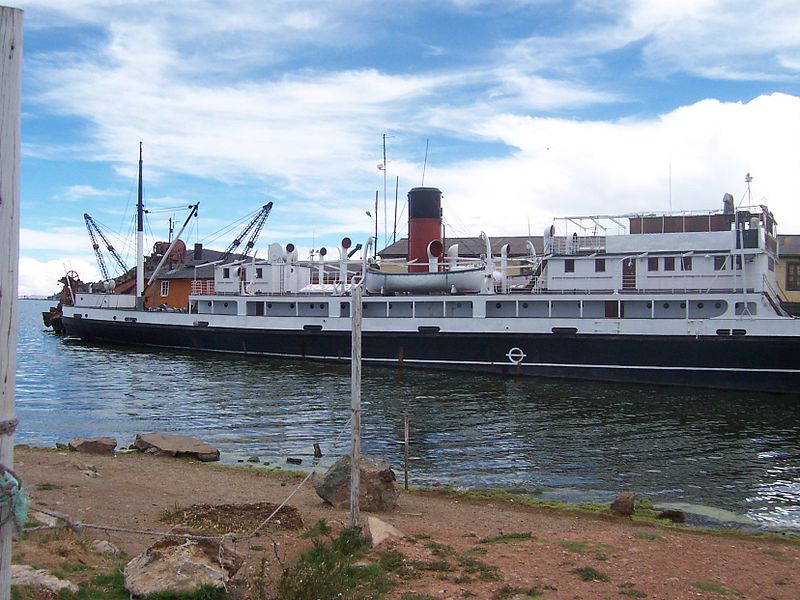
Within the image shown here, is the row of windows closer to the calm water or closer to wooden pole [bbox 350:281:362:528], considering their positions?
the calm water

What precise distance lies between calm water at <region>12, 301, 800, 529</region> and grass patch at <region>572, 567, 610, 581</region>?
642 cm

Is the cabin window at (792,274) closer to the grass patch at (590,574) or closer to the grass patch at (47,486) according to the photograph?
the grass patch at (590,574)

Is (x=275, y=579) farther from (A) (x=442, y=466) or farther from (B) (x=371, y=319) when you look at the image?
(B) (x=371, y=319)

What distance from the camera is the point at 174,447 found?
17297 millimetres

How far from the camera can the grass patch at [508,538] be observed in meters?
10.2

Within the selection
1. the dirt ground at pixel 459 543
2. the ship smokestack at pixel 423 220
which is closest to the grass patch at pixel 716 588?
the dirt ground at pixel 459 543

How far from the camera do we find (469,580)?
8219mm

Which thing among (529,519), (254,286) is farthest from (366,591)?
(254,286)

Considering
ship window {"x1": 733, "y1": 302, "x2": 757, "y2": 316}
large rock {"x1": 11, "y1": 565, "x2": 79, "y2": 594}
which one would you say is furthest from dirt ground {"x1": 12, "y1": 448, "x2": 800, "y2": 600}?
ship window {"x1": 733, "y1": 302, "x2": 757, "y2": 316}

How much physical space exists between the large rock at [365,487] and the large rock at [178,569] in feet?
14.9

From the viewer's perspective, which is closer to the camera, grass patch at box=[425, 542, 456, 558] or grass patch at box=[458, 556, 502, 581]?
grass patch at box=[458, 556, 502, 581]

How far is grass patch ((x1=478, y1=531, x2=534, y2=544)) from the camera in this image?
10.2 metres

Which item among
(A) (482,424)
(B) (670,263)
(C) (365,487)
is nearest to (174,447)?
(C) (365,487)

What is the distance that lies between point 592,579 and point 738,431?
16460 mm
